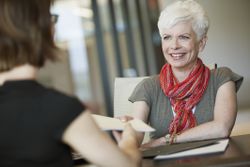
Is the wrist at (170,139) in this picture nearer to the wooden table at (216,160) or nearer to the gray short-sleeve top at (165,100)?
the gray short-sleeve top at (165,100)

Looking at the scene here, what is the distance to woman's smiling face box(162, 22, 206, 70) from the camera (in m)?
2.02

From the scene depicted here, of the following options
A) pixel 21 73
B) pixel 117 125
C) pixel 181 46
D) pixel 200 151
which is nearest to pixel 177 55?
pixel 181 46

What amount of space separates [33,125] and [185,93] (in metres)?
1.17

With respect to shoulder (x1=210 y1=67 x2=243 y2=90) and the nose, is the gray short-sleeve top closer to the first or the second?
shoulder (x1=210 y1=67 x2=243 y2=90)

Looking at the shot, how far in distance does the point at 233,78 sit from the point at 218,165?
0.89 metres

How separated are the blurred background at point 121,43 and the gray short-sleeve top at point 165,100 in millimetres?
773

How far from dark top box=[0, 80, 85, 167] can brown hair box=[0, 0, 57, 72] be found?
90 mm

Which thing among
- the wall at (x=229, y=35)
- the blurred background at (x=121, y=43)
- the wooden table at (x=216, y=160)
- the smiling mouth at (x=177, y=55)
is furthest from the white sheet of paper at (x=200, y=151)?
the wall at (x=229, y=35)

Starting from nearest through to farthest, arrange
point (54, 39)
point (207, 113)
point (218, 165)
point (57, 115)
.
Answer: point (57, 115), point (54, 39), point (218, 165), point (207, 113)

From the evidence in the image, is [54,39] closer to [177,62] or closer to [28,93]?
[28,93]

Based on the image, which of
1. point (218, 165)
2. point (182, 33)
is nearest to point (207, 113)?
point (182, 33)

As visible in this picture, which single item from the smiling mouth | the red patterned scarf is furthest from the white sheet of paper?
the smiling mouth

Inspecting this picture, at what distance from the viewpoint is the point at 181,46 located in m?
2.05

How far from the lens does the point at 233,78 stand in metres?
1.99
